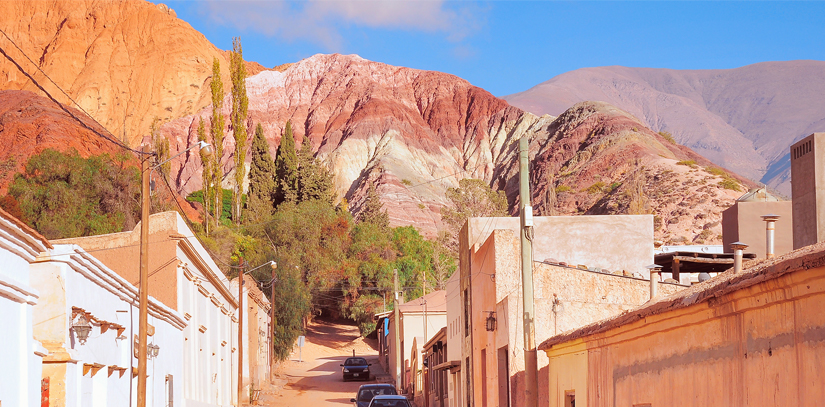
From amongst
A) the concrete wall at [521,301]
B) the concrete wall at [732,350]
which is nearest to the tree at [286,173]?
the concrete wall at [521,301]

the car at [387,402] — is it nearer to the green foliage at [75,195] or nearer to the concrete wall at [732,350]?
the concrete wall at [732,350]

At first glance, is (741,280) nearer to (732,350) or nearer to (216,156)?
(732,350)

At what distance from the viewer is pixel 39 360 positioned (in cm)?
1120

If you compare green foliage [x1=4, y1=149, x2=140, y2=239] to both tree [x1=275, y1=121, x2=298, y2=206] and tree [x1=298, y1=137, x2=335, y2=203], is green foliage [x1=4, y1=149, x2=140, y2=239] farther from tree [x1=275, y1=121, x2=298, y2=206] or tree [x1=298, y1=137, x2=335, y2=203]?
tree [x1=298, y1=137, x2=335, y2=203]

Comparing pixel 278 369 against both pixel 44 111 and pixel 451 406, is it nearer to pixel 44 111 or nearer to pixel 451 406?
pixel 451 406

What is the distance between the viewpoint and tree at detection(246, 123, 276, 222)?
9006 centimetres

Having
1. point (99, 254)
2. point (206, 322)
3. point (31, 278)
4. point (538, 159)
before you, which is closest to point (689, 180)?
point (538, 159)

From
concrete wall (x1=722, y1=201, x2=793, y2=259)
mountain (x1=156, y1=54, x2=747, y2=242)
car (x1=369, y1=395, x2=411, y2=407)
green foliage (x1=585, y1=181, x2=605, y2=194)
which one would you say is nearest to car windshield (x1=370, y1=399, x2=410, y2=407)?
car (x1=369, y1=395, x2=411, y2=407)

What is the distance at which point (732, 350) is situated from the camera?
8.61m

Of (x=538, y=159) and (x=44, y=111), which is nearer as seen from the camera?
(x=44, y=111)

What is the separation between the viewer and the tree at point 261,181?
295 feet

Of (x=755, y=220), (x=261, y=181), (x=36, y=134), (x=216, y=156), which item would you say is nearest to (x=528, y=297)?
(x=755, y=220)

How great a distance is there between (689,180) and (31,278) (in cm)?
8532

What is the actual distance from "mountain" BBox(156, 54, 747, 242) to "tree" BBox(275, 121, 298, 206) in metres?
3.29
